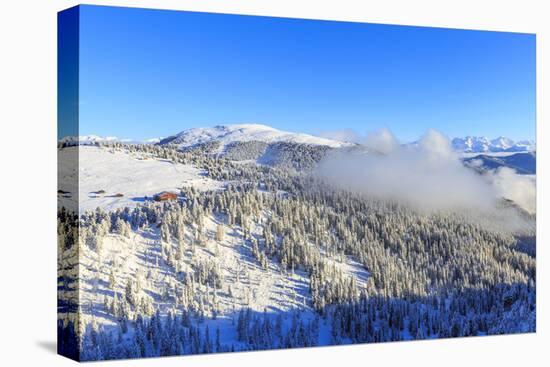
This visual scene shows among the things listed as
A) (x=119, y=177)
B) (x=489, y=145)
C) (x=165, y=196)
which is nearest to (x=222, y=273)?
(x=165, y=196)

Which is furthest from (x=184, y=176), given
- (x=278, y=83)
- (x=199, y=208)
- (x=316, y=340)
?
(x=316, y=340)

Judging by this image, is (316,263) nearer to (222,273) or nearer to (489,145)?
(222,273)

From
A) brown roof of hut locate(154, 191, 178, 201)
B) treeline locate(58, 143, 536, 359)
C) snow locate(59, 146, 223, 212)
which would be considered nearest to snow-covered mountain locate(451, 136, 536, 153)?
treeline locate(58, 143, 536, 359)

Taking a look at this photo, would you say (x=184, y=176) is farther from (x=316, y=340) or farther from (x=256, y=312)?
(x=316, y=340)

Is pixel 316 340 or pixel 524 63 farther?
pixel 524 63

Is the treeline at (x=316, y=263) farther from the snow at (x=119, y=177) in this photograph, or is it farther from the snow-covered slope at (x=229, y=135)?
the snow-covered slope at (x=229, y=135)

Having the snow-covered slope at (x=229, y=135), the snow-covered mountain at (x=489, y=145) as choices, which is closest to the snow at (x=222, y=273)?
the snow-covered slope at (x=229, y=135)
